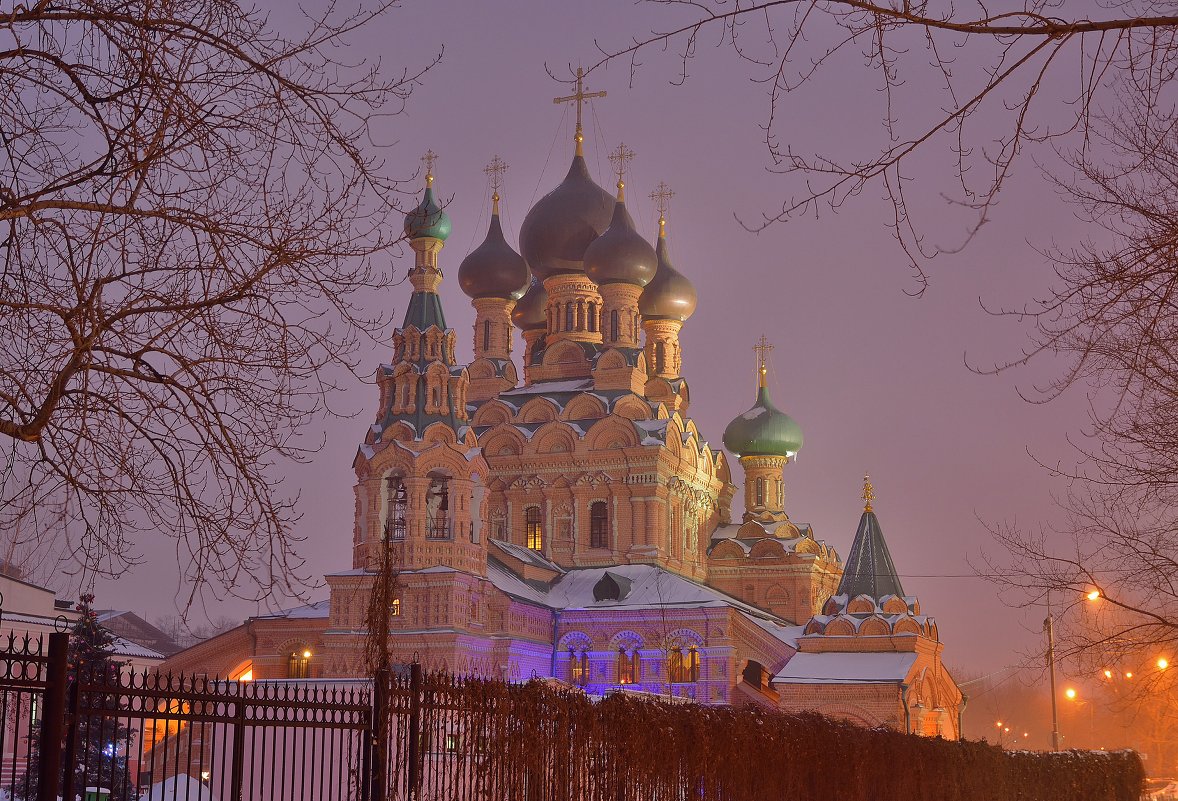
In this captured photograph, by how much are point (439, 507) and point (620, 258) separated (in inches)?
420

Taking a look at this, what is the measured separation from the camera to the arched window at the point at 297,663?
3756 centimetres

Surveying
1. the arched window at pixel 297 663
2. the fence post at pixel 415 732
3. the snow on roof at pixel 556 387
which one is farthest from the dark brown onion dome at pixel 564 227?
the fence post at pixel 415 732

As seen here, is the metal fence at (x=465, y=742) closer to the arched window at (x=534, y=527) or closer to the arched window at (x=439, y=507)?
the arched window at (x=439, y=507)

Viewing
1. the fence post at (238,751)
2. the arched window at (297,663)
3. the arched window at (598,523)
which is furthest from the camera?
the arched window at (598,523)

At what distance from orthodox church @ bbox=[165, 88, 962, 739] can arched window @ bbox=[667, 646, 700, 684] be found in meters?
0.08

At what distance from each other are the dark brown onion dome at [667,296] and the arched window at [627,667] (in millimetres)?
12834

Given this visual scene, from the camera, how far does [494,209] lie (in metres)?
47.6

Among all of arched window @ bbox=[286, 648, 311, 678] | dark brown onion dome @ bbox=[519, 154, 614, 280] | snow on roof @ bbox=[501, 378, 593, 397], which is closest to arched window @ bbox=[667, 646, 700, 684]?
snow on roof @ bbox=[501, 378, 593, 397]

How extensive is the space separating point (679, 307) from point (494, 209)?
7.18 metres

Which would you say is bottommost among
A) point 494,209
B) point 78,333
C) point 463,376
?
point 78,333

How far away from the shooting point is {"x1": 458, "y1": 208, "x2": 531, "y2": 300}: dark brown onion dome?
45469mm

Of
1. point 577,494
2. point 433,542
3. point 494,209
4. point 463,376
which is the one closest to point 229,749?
point 433,542

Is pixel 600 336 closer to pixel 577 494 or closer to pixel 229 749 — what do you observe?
pixel 577 494

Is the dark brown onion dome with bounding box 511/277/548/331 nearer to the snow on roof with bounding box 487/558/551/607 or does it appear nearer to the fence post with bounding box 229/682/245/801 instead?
the snow on roof with bounding box 487/558/551/607
